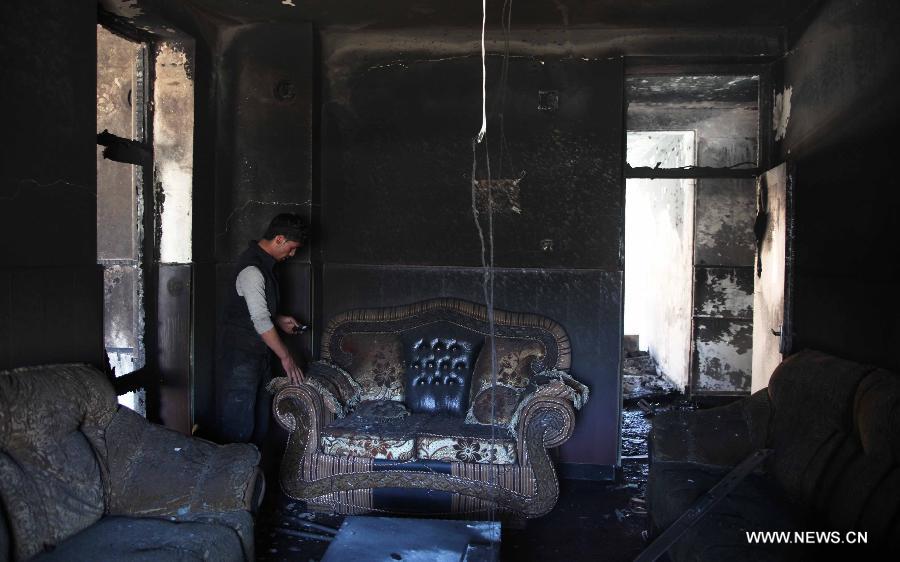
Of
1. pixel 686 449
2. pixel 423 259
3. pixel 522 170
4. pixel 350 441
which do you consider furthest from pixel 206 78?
pixel 686 449

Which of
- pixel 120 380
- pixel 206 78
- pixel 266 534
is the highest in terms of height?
pixel 206 78

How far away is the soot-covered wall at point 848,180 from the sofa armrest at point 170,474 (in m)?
2.68

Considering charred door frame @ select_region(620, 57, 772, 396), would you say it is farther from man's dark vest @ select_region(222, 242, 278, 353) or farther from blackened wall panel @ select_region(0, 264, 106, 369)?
blackened wall panel @ select_region(0, 264, 106, 369)

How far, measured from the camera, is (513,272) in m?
4.52

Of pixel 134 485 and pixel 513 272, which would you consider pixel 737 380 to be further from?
pixel 134 485

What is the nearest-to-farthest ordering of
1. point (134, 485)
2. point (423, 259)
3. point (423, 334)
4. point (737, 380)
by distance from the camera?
point (134, 485), point (423, 334), point (423, 259), point (737, 380)

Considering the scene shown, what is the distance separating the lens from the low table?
2229mm

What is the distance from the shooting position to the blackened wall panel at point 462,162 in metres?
4.43

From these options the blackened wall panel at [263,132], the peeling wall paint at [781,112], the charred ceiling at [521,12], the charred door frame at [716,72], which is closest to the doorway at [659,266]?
the charred door frame at [716,72]

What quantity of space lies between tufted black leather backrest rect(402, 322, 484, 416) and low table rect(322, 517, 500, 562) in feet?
5.10

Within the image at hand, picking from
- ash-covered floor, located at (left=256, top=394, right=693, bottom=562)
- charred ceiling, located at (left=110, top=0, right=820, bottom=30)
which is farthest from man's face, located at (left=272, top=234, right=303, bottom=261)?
charred ceiling, located at (left=110, top=0, right=820, bottom=30)

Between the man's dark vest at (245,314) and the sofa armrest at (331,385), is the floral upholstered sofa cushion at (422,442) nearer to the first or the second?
the sofa armrest at (331,385)

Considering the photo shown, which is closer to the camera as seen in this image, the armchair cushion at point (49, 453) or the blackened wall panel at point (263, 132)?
the armchair cushion at point (49, 453)

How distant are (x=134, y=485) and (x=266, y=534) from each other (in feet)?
3.23
